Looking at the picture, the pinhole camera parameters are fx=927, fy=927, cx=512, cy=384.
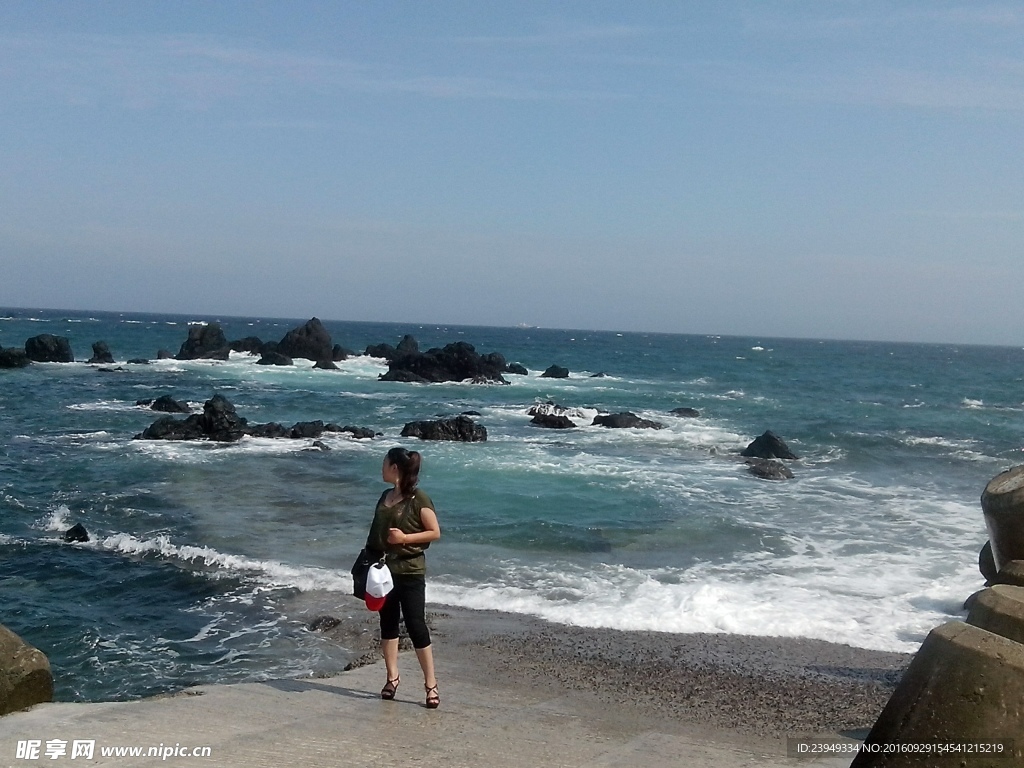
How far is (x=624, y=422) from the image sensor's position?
33.2m

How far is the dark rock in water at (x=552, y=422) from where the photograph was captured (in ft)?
107

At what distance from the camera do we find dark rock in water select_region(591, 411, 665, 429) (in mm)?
32938

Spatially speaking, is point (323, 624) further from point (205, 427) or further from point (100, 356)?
point (100, 356)

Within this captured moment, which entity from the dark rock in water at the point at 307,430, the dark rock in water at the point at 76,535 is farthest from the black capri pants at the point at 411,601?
the dark rock in water at the point at 307,430

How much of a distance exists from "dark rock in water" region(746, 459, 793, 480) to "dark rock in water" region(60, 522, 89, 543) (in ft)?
50.2

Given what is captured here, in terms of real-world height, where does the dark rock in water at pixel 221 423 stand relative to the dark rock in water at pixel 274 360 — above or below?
below

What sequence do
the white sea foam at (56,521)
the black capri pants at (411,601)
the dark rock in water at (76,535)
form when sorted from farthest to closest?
the white sea foam at (56,521)
the dark rock in water at (76,535)
the black capri pants at (411,601)

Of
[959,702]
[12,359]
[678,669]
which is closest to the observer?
[959,702]

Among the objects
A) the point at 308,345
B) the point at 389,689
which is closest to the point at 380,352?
the point at 308,345

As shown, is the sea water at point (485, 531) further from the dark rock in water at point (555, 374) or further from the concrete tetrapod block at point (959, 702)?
the dark rock in water at point (555, 374)

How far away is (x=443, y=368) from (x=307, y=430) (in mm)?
25227

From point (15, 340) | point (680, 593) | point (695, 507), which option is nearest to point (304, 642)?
point (680, 593)

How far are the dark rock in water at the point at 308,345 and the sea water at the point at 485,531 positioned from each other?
28130 millimetres

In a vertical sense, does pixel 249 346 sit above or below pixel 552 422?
above
